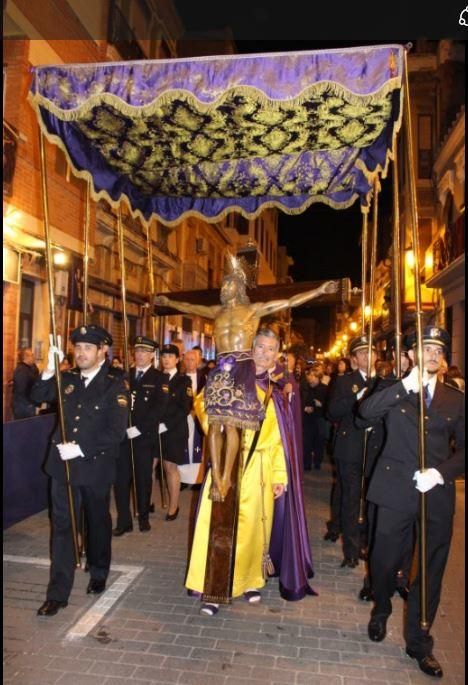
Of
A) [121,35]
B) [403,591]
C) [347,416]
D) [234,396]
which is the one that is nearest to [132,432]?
[234,396]

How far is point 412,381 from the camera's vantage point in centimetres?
376

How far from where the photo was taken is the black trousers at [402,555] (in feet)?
12.0

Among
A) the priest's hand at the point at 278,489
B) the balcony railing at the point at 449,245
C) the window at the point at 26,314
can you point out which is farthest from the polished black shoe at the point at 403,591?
the balcony railing at the point at 449,245

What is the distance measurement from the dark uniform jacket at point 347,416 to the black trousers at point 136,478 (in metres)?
2.38

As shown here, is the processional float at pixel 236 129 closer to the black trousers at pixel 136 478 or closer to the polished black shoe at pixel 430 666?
the polished black shoe at pixel 430 666

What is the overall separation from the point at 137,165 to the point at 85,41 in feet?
31.2

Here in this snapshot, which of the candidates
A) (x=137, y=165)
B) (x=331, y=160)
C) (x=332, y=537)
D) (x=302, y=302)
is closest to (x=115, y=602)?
(x=332, y=537)

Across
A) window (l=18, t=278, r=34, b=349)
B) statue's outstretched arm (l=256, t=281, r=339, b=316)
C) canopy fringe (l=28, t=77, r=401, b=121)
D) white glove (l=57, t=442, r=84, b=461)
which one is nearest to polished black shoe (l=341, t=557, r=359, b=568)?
statue's outstretched arm (l=256, t=281, r=339, b=316)

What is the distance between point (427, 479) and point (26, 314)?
1038cm

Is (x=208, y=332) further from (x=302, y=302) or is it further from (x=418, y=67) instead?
(x=302, y=302)

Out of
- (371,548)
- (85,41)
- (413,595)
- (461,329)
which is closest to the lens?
(413,595)

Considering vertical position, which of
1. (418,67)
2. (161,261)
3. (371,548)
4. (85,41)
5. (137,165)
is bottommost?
(371,548)

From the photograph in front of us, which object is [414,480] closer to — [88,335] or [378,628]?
[378,628]

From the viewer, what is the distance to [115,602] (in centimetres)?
439
